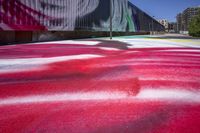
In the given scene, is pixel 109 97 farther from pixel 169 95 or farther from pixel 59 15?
pixel 59 15

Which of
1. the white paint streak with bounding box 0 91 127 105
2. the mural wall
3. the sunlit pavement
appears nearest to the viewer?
the sunlit pavement

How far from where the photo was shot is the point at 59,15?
13.2 metres

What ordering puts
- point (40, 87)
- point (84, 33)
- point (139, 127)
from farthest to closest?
point (84, 33)
point (40, 87)
point (139, 127)

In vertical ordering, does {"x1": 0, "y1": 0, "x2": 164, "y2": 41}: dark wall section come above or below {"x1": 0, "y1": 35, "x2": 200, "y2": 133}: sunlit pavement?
above

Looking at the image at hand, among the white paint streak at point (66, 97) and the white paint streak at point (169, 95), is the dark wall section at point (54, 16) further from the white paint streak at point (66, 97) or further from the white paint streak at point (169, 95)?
the white paint streak at point (169, 95)

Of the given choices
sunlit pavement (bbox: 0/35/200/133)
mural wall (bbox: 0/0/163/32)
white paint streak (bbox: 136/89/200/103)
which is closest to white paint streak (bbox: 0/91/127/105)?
sunlit pavement (bbox: 0/35/200/133)

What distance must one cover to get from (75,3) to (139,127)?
14610mm

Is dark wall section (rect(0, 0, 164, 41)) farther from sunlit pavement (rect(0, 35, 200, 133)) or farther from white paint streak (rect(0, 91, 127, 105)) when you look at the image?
white paint streak (rect(0, 91, 127, 105))

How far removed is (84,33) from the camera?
1834 cm

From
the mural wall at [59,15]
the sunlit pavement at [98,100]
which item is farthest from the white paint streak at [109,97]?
the mural wall at [59,15]

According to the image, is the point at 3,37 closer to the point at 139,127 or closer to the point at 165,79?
the point at 165,79

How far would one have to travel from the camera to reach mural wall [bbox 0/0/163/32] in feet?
29.8

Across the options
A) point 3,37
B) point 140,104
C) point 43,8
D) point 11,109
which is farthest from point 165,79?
point 43,8

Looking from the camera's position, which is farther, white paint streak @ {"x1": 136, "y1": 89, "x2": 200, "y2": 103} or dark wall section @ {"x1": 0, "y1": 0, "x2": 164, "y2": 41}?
dark wall section @ {"x1": 0, "y1": 0, "x2": 164, "y2": 41}
